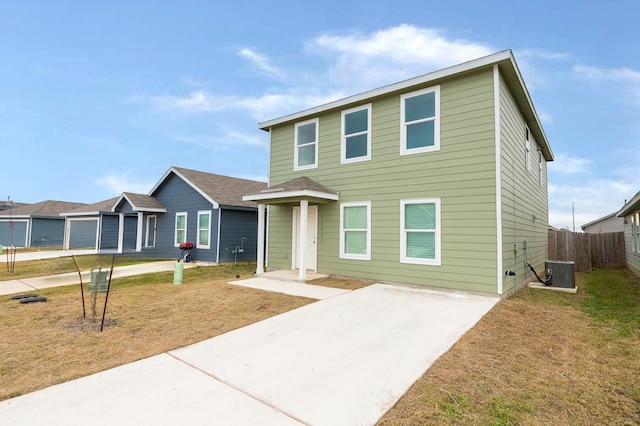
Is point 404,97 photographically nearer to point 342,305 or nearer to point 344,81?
point 342,305

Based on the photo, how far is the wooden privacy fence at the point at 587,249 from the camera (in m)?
12.9

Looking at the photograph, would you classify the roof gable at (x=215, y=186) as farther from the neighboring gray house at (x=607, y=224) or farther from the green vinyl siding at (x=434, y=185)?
the neighboring gray house at (x=607, y=224)

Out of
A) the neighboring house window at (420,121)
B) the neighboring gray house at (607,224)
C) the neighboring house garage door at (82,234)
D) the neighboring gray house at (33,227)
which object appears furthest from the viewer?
the neighboring gray house at (607,224)

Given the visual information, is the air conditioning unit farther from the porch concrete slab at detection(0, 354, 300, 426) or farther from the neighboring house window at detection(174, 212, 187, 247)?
the neighboring house window at detection(174, 212, 187, 247)

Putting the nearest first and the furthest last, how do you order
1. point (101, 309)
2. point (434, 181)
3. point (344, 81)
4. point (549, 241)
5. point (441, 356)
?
point (441, 356) → point (101, 309) → point (434, 181) → point (549, 241) → point (344, 81)

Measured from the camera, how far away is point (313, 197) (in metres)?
8.54

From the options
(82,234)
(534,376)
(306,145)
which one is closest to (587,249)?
(306,145)

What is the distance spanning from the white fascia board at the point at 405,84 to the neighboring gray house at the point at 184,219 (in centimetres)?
539

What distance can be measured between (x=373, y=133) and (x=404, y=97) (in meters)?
1.18

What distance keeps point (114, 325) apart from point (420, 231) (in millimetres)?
6408

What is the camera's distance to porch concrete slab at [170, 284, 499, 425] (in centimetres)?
270

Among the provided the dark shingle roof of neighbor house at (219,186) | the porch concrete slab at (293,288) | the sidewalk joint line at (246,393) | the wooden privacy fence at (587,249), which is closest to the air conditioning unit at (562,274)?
the porch concrete slab at (293,288)

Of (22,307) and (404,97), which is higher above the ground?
(404,97)

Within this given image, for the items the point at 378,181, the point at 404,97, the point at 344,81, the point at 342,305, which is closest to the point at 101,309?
the point at 342,305
